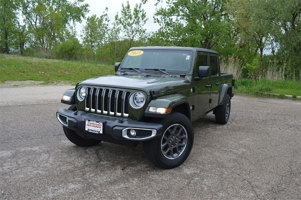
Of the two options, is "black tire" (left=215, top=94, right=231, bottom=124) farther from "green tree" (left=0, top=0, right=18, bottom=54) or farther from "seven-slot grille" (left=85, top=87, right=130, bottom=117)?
"green tree" (left=0, top=0, right=18, bottom=54)

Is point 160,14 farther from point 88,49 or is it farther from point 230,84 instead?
point 88,49

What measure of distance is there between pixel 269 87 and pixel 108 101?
11.7 m

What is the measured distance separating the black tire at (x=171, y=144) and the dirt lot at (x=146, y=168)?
0.16m

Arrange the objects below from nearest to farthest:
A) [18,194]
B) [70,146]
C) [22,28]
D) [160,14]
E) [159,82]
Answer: [18,194] → [159,82] → [70,146] → [160,14] → [22,28]

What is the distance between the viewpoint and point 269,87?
13.3m

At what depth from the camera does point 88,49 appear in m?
32.9

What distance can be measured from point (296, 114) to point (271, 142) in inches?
141

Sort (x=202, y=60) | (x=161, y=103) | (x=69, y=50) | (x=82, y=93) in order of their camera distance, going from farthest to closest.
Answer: (x=69, y=50) < (x=202, y=60) < (x=82, y=93) < (x=161, y=103)

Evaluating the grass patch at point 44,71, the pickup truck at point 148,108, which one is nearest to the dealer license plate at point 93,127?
the pickup truck at point 148,108

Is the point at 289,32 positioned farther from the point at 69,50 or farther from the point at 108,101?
the point at 69,50

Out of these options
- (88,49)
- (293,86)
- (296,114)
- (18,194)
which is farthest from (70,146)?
(88,49)

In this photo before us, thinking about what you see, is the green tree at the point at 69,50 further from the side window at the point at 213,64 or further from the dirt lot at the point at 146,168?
the side window at the point at 213,64

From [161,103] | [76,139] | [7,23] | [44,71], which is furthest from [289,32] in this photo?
[7,23]

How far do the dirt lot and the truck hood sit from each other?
1147 mm
